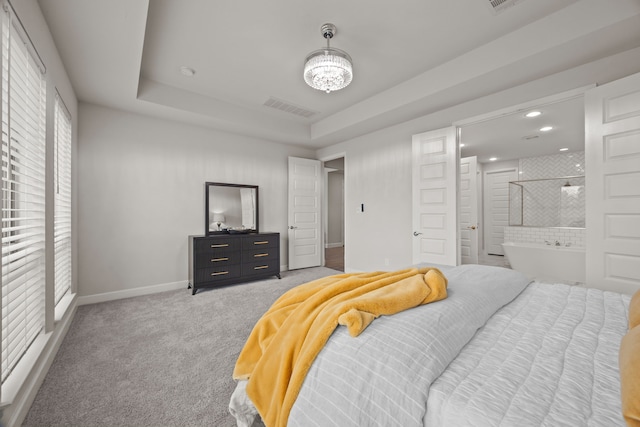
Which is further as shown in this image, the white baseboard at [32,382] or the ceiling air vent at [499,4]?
the ceiling air vent at [499,4]

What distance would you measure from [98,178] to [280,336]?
11.6ft

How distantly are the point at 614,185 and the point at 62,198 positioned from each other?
4.96 metres

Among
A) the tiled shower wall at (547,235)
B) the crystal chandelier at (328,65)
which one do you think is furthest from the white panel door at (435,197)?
the tiled shower wall at (547,235)

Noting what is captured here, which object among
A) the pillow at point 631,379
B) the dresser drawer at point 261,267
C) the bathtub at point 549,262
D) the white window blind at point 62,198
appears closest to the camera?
the pillow at point 631,379

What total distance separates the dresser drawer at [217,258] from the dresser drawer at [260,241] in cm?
19

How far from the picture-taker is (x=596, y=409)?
0.76 metres

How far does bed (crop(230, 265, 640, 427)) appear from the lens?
775 mm

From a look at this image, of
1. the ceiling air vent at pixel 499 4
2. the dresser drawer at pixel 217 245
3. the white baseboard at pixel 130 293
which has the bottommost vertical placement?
the white baseboard at pixel 130 293

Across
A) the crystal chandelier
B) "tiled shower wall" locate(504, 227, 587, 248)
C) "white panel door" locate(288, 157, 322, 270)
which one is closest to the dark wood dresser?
"white panel door" locate(288, 157, 322, 270)

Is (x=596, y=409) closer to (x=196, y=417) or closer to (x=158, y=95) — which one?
(x=196, y=417)

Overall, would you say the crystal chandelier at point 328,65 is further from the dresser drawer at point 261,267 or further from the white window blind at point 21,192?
the dresser drawer at point 261,267

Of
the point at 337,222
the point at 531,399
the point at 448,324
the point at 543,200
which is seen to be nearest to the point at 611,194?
the point at 448,324

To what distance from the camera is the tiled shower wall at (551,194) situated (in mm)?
5375

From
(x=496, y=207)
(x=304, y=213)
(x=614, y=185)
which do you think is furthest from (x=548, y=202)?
(x=304, y=213)
